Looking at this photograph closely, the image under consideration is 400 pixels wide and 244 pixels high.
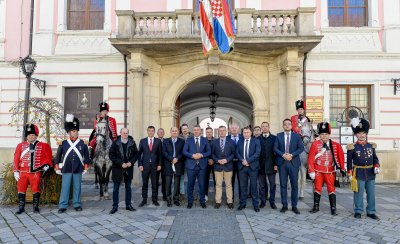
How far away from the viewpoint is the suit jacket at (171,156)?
23.2ft

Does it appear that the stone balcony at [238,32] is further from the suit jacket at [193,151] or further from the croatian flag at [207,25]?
the suit jacket at [193,151]

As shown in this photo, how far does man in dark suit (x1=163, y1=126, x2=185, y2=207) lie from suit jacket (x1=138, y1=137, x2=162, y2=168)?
13 cm

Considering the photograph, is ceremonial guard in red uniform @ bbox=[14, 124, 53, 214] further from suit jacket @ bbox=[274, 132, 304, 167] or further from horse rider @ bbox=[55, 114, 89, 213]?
suit jacket @ bbox=[274, 132, 304, 167]

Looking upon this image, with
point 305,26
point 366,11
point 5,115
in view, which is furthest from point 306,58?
point 5,115

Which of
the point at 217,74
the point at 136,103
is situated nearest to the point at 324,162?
the point at 217,74

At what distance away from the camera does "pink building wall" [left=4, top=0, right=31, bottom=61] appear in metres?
11.6

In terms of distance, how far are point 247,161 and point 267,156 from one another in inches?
20.9

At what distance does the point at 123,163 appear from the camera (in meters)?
6.50

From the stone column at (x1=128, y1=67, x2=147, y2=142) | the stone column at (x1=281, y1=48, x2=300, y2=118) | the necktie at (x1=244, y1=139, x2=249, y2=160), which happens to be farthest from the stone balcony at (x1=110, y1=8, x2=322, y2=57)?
the necktie at (x1=244, y1=139, x2=249, y2=160)

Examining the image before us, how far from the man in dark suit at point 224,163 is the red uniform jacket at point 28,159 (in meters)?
3.53

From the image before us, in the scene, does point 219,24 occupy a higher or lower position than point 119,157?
higher

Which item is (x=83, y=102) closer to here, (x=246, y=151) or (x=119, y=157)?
(x=119, y=157)

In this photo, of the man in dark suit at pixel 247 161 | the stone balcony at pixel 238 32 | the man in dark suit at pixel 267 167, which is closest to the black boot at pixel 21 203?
the man in dark suit at pixel 247 161

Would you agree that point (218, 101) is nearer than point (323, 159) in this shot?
No
